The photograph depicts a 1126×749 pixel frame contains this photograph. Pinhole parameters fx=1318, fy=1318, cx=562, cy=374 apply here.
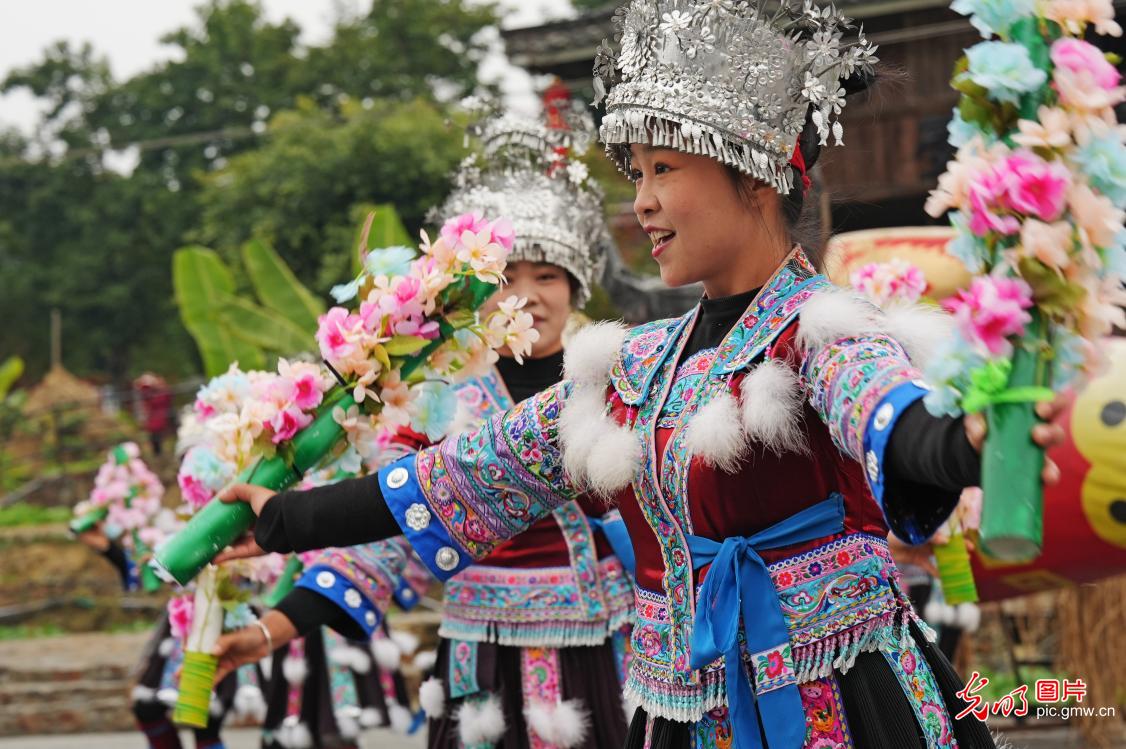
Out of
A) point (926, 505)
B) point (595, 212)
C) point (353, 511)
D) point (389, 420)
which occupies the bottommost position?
point (926, 505)

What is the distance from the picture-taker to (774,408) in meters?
1.94

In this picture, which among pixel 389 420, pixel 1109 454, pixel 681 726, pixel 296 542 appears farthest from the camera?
pixel 1109 454

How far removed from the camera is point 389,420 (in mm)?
2746

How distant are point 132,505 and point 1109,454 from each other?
3958mm

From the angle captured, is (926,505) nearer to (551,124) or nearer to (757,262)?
(757,262)

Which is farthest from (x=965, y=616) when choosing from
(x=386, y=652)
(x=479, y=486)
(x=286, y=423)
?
(x=286, y=423)

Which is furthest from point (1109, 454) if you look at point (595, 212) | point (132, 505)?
point (132, 505)

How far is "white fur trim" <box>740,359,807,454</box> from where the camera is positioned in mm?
1939

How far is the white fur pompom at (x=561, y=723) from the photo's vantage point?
3.23m

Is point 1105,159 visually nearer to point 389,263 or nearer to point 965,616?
point 389,263

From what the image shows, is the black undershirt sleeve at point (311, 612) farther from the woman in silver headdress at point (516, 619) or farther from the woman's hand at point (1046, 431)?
the woman's hand at point (1046, 431)

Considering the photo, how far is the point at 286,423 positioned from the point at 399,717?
283 centimetres

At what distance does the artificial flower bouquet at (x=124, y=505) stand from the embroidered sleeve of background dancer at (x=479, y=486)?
352 centimetres

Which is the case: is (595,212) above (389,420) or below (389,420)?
above
